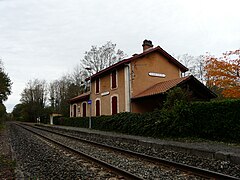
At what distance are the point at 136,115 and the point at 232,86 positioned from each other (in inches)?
464

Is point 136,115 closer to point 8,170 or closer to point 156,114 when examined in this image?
point 156,114

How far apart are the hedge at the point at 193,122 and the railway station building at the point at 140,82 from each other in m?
3.63

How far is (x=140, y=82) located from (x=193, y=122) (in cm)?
986

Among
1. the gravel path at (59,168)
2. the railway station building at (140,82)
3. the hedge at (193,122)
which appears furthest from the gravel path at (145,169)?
the railway station building at (140,82)

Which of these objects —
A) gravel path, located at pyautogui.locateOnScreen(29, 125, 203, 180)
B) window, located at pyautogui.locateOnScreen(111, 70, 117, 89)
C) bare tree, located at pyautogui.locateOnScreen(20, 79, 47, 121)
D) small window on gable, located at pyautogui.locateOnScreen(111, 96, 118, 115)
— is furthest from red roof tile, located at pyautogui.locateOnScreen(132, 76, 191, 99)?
bare tree, located at pyautogui.locateOnScreen(20, 79, 47, 121)

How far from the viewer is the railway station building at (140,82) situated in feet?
63.2

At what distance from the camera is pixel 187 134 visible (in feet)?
40.2

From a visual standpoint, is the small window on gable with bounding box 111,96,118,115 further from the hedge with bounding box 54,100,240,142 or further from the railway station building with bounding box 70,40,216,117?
the hedge with bounding box 54,100,240,142

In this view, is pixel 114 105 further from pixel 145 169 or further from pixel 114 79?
pixel 145 169

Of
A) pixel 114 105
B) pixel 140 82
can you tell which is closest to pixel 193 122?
pixel 140 82

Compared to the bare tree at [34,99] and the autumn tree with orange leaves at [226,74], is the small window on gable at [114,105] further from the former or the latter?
the bare tree at [34,99]

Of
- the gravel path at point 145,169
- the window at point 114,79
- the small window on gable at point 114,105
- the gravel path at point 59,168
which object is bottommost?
the gravel path at point 59,168

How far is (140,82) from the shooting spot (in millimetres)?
21516

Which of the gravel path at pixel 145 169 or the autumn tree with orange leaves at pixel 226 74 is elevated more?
the autumn tree with orange leaves at pixel 226 74
